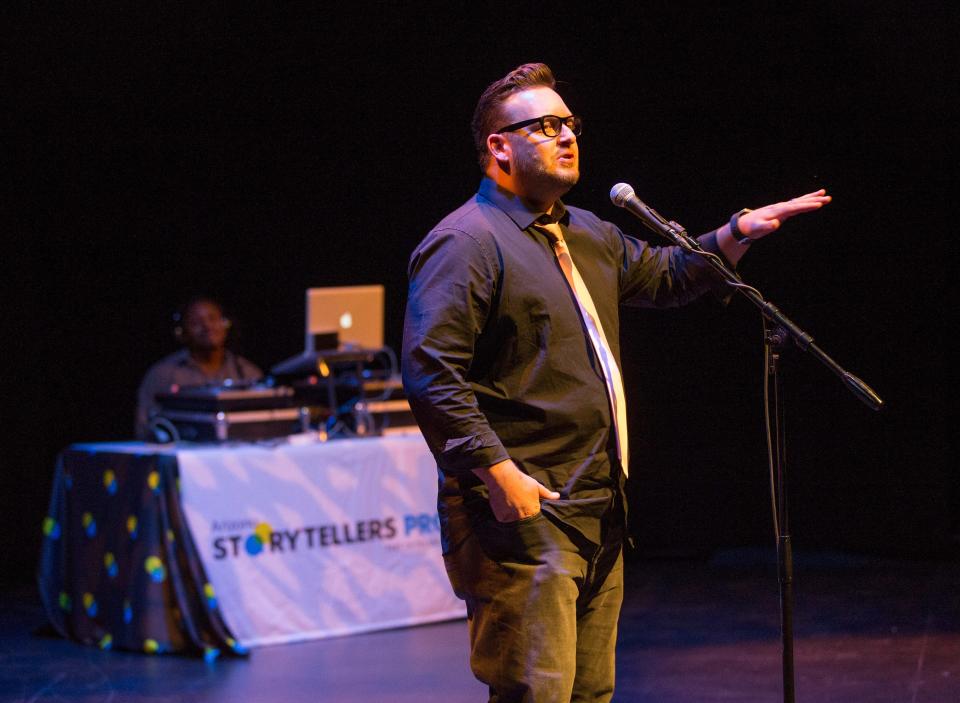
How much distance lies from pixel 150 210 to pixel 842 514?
430 centimetres

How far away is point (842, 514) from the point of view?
7.04 m

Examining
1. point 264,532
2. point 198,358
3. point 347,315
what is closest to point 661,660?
point 264,532

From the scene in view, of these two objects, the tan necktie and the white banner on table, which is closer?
the tan necktie

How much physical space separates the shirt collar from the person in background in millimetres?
3875

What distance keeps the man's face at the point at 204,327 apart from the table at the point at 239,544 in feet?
3.35

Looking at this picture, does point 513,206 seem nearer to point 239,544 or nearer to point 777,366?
point 777,366

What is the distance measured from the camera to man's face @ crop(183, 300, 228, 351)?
653cm

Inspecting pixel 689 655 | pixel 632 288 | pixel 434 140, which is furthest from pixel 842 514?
pixel 632 288

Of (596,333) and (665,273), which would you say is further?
(665,273)

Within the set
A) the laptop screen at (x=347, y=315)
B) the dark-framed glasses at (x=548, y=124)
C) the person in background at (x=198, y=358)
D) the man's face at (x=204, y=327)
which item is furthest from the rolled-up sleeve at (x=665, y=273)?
the man's face at (x=204, y=327)

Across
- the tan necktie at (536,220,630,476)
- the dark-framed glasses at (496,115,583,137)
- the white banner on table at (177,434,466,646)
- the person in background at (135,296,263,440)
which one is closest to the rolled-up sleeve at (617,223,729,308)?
the tan necktie at (536,220,630,476)

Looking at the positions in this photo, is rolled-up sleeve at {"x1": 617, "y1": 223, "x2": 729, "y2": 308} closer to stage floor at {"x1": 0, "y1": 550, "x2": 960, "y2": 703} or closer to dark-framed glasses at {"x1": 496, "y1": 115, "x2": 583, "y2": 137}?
dark-framed glasses at {"x1": 496, "y1": 115, "x2": 583, "y2": 137}

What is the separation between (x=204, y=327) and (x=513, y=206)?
4132 millimetres

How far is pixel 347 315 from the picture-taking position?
5.82m
